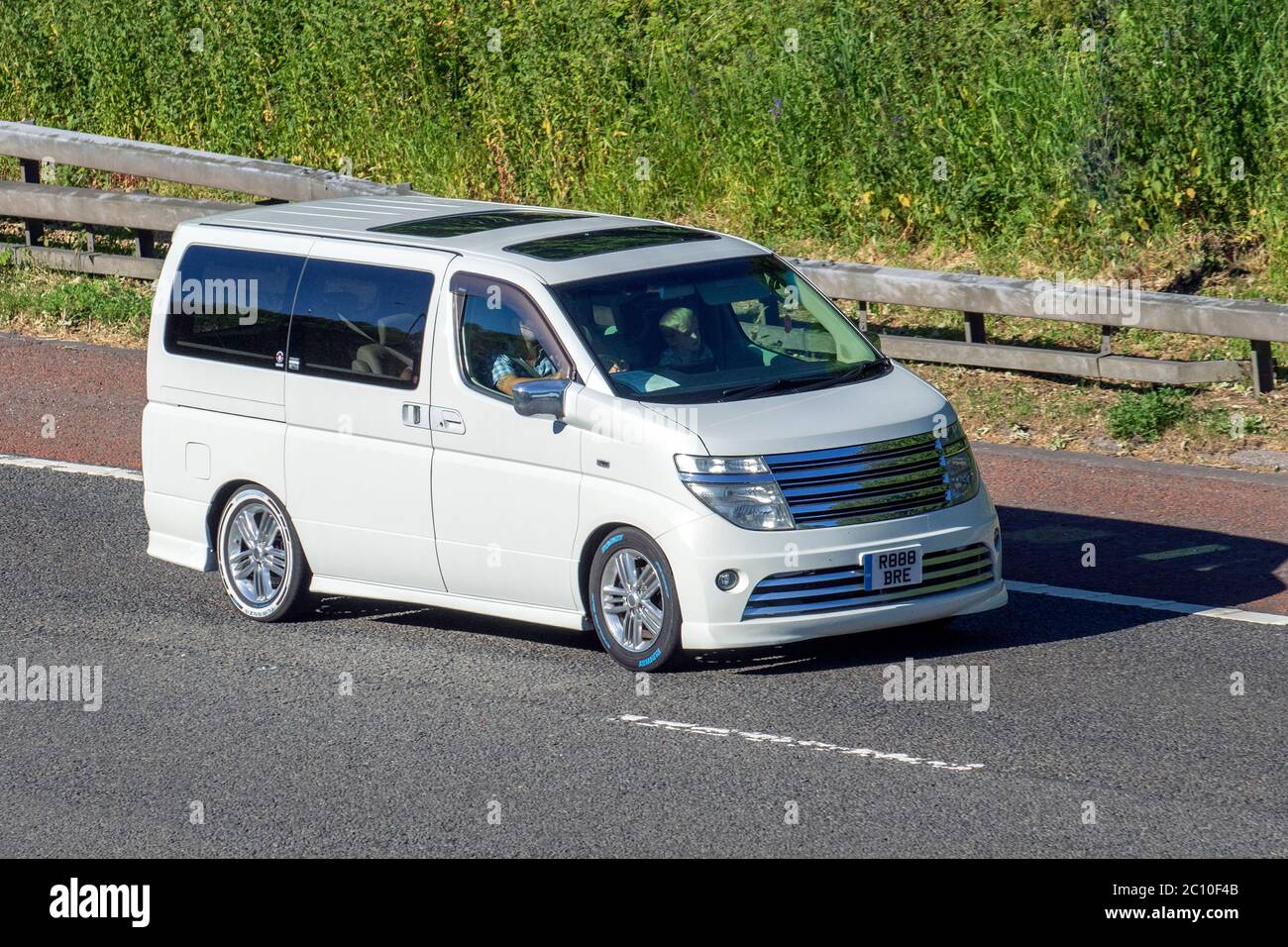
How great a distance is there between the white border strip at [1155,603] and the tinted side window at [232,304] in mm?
4042

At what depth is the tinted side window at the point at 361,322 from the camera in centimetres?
936

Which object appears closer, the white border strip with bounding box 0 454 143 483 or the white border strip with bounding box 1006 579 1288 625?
the white border strip with bounding box 1006 579 1288 625

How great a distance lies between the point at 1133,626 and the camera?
9336 millimetres

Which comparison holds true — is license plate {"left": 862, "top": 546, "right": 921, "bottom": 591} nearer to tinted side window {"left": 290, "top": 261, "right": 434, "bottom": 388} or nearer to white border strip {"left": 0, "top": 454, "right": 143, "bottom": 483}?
tinted side window {"left": 290, "top": 261, "right": 434, "bottom": 388}

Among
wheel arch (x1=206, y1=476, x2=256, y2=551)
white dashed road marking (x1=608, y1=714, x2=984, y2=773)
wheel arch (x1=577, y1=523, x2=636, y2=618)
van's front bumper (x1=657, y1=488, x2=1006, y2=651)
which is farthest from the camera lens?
wheel arch (x1=206, y1=476, x2=256, y2=551)

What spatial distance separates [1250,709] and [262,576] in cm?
497

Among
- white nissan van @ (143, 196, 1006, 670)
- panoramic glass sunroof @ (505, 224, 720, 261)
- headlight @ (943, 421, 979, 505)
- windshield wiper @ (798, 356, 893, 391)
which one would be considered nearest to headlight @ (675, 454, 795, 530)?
white nissan van @ (143, 196, 1006, 670)

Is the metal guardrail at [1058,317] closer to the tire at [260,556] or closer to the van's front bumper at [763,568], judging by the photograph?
the van's front bumper at [763,568]

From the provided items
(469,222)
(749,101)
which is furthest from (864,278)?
(469,222)

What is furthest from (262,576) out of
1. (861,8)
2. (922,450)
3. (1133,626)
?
(861,8)

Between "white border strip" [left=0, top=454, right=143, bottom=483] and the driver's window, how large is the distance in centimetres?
456

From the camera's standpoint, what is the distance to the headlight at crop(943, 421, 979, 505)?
8781 mm
